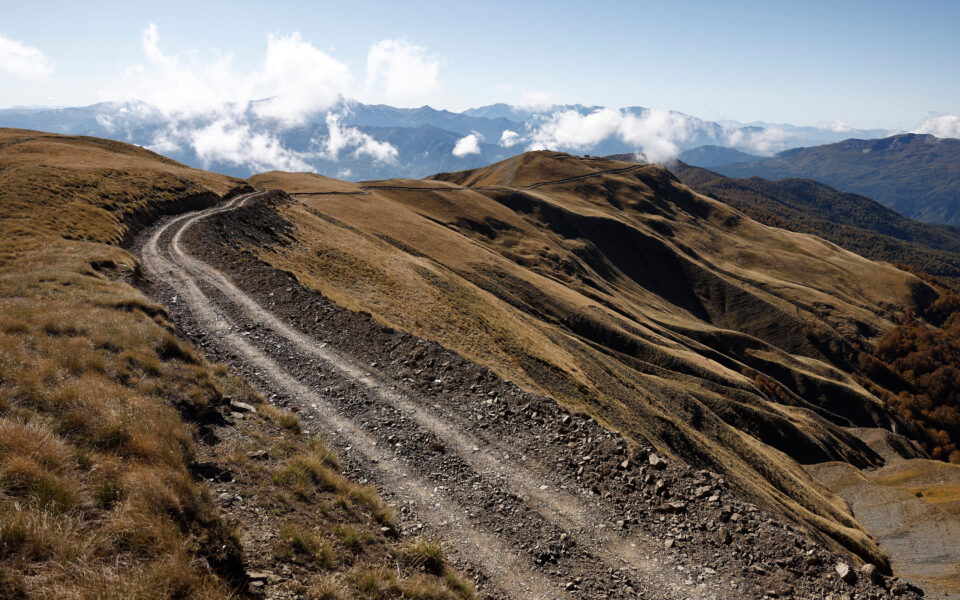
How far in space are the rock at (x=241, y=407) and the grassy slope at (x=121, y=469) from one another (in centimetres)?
50

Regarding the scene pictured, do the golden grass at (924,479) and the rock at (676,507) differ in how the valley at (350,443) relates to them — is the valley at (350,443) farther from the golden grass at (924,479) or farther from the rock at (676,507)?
the golden grass at (924,479)

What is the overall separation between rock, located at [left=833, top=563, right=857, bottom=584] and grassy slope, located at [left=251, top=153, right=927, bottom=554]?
67.9ft

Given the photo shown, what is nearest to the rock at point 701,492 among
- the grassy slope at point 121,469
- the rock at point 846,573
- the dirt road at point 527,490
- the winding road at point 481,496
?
the dirt road at point 527,490

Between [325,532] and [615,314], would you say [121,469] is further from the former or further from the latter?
[615,314]

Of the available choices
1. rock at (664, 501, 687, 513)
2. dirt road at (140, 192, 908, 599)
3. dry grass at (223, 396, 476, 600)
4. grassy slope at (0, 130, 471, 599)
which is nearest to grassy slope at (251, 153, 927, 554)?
dirt road at (140, 192, 908, 599)

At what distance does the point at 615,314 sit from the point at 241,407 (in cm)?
9483

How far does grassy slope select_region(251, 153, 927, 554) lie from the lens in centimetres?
4397

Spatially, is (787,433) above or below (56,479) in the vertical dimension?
below

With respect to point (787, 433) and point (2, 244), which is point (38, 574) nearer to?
point (2, 244)

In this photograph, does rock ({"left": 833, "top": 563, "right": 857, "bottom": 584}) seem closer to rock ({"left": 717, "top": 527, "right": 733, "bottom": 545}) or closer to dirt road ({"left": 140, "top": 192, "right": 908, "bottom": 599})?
dirt road ({"left": 140, "top": 192, "right": 908, "bottom": 599})

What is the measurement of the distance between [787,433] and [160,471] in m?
107

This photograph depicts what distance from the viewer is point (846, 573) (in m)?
12.5

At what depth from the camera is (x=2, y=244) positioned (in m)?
27.4

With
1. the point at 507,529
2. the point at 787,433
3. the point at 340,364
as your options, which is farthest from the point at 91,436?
the point at 787,433
